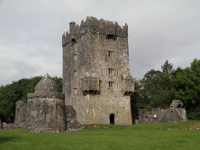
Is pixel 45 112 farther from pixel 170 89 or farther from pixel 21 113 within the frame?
pixel 170 89

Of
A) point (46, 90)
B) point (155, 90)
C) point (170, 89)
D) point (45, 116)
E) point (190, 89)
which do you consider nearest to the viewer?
point (45, 116)

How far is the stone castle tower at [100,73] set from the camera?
42.2 metres

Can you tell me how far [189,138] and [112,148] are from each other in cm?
727

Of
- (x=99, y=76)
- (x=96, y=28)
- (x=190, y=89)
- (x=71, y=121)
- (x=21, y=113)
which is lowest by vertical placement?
(x=71, y=121)

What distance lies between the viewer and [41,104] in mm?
31109

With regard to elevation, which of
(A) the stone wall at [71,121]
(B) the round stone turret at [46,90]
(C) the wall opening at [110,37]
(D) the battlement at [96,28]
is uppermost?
(D) the battlement at [96,28]

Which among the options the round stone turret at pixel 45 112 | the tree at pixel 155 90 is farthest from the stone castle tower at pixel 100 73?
the tree at pixel 155 90

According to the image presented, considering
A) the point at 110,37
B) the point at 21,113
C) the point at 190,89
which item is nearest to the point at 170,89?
the point at 190,89

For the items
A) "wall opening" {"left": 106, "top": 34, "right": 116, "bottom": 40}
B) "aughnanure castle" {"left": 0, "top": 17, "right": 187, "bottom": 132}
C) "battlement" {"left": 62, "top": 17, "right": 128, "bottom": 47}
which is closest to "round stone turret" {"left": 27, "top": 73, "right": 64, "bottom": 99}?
"aughnanure castle" {"left": 0, "top": 17, "right": 187, "bottom": 132}

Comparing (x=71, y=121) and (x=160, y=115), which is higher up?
(x=160, y=115)

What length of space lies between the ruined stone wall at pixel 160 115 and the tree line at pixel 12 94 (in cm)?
1904

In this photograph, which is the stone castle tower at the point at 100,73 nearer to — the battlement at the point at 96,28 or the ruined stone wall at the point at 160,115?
the battlement at the point at 96,28

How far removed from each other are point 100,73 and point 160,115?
1336 centimetres

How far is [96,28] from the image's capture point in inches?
1746
